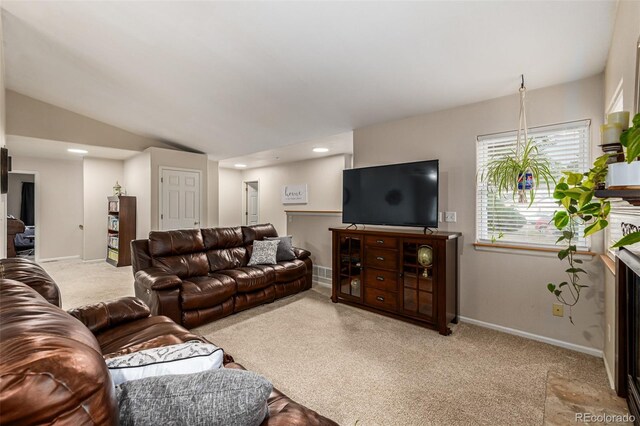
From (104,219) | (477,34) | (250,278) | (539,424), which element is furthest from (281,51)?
(104,219)

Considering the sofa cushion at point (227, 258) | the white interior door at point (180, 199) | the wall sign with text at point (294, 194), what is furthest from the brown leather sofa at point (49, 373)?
the wall sign with text at point (294, 194)

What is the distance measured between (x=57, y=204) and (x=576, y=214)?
29.5 feet

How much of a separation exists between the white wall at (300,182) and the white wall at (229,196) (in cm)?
29

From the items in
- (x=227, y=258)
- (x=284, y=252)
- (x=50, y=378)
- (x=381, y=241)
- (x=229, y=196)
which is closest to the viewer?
(x=50, y=378)

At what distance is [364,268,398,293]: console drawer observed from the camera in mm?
3355

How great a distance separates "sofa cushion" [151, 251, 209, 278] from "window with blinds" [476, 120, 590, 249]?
3246mm

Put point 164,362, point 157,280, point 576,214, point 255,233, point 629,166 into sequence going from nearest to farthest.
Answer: point 629,166, point 164,362, point 576,214, point 157,280, point 255,233

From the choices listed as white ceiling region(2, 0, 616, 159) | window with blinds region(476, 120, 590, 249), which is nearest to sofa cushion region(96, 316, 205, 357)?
white ceiling region(2, 0, 616, 159)

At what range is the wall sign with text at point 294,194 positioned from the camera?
6.77 m

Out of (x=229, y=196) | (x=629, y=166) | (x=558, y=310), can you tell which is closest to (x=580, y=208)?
(x=629, y=166)

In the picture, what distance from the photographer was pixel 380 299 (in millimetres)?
3461

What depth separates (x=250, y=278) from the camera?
3.60 metres

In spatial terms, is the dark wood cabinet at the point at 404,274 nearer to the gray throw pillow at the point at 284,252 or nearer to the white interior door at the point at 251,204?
the gray throw pillow at the point at 284,252

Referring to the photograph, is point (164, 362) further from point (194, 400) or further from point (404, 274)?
point (404, 274)
